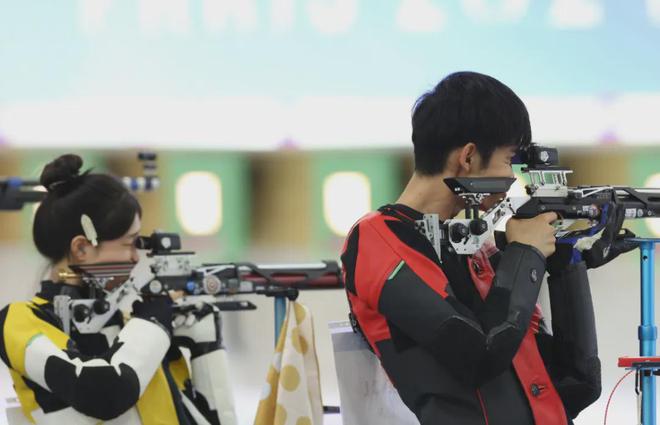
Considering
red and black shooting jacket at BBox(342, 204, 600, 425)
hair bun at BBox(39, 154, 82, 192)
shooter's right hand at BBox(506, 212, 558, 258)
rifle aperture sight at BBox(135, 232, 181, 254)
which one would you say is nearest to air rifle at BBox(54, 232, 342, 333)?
rifle aperture sight at BBox(135, 232, 181, 254)

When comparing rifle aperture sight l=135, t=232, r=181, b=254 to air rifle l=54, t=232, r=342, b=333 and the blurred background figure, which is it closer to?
air rifle l=54, t=232, r=342, b=333

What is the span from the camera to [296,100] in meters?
3.33

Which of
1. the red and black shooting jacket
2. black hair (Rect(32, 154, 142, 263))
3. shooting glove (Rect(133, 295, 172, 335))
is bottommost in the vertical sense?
shooting glove (Rect(133, 295, 172, 335))

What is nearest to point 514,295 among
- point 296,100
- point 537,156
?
point 537,156

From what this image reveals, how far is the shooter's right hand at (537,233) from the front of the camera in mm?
1359

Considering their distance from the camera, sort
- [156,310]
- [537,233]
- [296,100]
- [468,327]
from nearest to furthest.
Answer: [468,327] < [537,233] < [156,310] < [296,100]

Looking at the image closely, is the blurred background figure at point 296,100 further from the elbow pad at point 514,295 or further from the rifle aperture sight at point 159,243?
the elbow pad at point 514,295

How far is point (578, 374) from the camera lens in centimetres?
139

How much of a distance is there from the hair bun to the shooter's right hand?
2.97 feet

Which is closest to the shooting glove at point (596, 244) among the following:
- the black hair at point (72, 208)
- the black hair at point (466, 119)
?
the black hair at point (466, 119)

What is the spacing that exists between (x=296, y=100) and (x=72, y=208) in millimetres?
1468

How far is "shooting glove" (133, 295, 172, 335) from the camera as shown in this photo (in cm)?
189

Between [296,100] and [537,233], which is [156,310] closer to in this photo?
[537,233]

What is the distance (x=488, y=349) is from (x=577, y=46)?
212 centimetres
